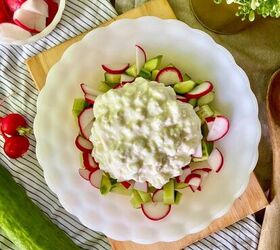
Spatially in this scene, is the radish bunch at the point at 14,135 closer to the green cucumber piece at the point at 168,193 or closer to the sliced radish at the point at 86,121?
the sliced radish at the point at 86,121

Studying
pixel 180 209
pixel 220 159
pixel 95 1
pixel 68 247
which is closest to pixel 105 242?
pixel 68 247

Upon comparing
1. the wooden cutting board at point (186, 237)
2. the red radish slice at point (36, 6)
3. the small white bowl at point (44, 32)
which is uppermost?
the red radish slice at point (36, 6)

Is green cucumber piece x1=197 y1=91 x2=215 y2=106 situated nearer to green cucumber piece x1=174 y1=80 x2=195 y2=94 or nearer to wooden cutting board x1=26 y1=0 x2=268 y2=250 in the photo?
green cucumber piece x1=174 y1=80 x2=195 y2=94

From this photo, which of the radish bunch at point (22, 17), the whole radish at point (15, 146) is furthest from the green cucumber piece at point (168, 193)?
the radish bunch at point (22, 17)

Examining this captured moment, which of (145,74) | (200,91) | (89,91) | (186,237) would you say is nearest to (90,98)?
(89,91)

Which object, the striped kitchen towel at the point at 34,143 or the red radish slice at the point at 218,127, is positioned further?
the striped kitchen towel at the point at 34,143

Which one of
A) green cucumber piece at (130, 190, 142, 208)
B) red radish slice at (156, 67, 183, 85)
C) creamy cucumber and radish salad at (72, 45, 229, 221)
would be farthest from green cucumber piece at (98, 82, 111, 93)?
green cucumber piece at (130, 190, 142, 208)
